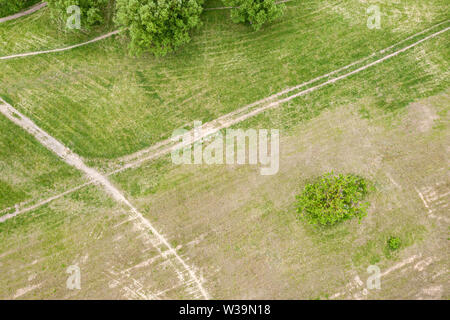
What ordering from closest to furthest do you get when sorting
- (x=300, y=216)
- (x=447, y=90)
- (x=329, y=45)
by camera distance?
(x=300, y=216)
(x=447, y=90)
(x=329, y=45)

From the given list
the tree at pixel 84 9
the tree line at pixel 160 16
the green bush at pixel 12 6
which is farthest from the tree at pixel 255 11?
the green bush at pixel 12 6

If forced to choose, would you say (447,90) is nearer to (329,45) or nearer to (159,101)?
(329,45)

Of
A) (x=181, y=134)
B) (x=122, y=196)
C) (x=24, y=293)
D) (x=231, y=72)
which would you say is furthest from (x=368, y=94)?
(x=24, y=293)

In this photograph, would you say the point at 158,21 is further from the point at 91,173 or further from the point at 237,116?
the point at 91,173

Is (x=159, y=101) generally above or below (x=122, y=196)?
above

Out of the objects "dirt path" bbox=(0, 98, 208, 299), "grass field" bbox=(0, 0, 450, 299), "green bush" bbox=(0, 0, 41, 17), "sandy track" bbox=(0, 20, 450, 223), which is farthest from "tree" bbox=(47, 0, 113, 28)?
"sandy track" bbox=(0, 20, 450, 223)

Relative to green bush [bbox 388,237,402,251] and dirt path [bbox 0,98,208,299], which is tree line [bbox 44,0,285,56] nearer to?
dirt path [bbox 0,98,208,299]

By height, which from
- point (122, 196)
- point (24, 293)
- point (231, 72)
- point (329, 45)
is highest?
point (329, 45)
